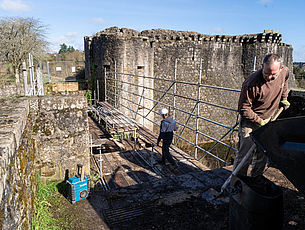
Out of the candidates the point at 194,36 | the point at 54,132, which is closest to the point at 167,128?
the point at 54,132

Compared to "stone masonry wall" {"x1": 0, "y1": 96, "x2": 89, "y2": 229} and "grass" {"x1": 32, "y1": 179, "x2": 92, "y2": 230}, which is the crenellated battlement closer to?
"stone masonry wall" {"x1": 0, "y1": 96, "x2": 89, "y2": 229}

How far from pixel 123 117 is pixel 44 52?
13245 millimetres

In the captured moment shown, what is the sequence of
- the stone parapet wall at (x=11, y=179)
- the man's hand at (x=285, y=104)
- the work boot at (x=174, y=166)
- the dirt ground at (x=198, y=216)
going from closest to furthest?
the stone parapet wall at (x=11, y=179), the dirt ground at (x=198, y=216), the man's hand at (x=285, y=104), the work boot at (x=174, y=166)

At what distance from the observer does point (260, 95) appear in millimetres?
2375

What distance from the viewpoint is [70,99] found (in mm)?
3086

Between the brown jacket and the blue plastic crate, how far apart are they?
1.93 metres

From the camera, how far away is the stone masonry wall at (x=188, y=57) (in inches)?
392

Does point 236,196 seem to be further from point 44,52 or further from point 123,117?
point 44,52

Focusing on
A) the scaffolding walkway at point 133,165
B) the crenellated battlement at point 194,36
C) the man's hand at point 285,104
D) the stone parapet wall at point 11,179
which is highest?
the crenellated battlement at point 194,36

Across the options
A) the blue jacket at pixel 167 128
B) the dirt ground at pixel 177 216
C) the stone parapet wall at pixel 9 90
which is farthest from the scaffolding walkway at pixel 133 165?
the stone parapet wall at pixel 9 90

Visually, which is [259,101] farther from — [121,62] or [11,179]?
[121,62]

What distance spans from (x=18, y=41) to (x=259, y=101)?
56.7 ft

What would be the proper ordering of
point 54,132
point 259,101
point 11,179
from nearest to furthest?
point 11,179 < point 259,101 < point 54,132

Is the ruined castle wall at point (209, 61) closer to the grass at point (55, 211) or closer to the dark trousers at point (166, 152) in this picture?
the dark trousers at point (166, 152)
